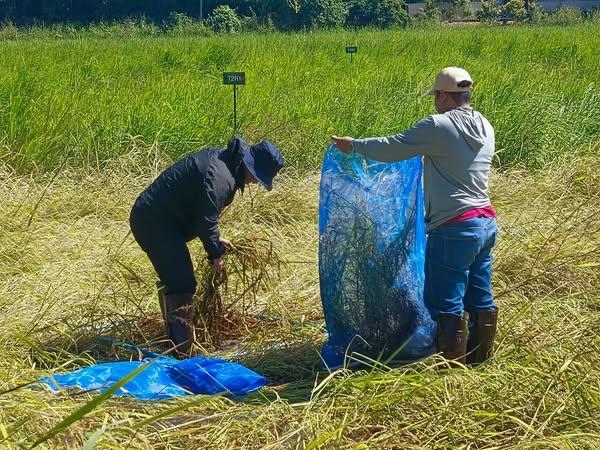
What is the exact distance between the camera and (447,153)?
12.0ft

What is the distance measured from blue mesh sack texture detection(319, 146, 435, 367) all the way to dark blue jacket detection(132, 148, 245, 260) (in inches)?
16.9

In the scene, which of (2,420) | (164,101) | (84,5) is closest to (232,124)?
(164,101)

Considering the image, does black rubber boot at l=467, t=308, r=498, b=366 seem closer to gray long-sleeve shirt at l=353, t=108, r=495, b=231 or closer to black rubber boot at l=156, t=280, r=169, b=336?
gray long-sleeve shirt at l=353, t=108, r=495, b=231

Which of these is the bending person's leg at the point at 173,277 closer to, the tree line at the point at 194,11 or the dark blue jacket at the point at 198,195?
the dark blue jacket at the point at 198,195

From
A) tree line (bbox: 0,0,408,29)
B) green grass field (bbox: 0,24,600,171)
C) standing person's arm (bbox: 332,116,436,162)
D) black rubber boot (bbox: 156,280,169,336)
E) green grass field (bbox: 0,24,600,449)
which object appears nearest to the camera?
green grass field (bbox: 0,24,600,449)

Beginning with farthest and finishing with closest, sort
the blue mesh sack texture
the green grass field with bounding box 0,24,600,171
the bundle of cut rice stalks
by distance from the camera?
the green grass field with bounding box 0,24,600,171 → the bundle of cut rice stalks → the blue mesh sack texture

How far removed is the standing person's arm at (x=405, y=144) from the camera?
3613 millimetres

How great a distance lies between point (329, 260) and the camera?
401 cm

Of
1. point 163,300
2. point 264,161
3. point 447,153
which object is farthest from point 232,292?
point 447,153

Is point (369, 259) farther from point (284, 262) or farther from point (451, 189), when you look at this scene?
point (284, 262)

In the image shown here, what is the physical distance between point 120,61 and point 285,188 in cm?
833

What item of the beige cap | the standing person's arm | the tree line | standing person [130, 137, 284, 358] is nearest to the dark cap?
standing person [130, 137, 284, 358]

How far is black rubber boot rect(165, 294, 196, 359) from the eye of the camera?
4.20 m

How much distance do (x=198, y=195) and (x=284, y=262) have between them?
3.22 feet
